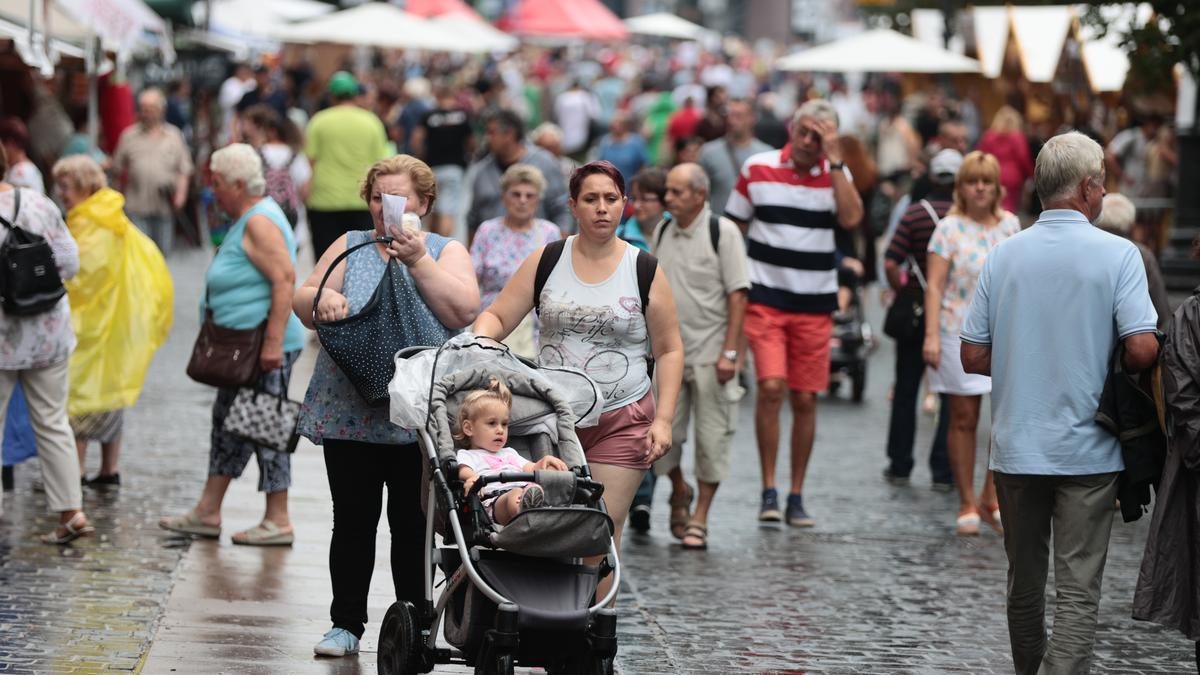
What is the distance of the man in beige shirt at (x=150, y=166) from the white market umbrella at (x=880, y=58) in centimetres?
789

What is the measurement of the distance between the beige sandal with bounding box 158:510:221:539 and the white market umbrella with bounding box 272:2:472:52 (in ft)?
50.0

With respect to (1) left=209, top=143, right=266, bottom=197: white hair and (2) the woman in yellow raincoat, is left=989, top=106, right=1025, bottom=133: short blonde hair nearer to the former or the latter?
(2) the woman in yellow raincoat

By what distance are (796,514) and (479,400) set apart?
4470 mm

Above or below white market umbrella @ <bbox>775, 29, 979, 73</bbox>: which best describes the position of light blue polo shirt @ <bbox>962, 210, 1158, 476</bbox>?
below

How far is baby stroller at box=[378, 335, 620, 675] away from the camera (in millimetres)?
5668

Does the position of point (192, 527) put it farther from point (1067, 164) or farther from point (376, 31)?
point (376, 31)

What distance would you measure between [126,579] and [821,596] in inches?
116

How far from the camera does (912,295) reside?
1138cm

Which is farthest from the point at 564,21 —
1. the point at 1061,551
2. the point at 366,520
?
the point at 1061,551

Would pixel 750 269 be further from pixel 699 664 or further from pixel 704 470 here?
pixel 699 664

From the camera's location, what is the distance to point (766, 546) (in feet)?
31.9

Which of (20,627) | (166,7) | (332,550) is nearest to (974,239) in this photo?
(332,550)

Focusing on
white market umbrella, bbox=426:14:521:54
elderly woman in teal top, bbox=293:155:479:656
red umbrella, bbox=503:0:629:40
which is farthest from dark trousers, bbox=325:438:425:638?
red umbrella, bbox=503:0:629:40

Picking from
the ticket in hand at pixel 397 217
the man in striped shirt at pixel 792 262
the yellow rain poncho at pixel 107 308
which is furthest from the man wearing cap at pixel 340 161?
the ticket in hand at pixel 397 217
